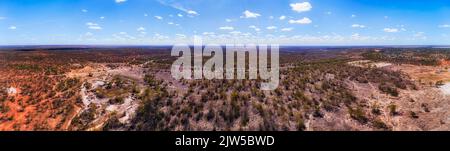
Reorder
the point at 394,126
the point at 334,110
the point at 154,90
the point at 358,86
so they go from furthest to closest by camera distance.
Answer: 1. the point at 358,86
2. the point at 154,90
3. the point at 334,110
4. the point at 394,126

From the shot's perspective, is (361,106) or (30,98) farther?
(30,98)

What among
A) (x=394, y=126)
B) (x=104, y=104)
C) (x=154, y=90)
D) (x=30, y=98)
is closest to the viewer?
(x=394, y=126)

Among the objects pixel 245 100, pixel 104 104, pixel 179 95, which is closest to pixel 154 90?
pixel 179 95

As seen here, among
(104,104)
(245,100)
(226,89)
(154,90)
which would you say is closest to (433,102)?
(245,100)
